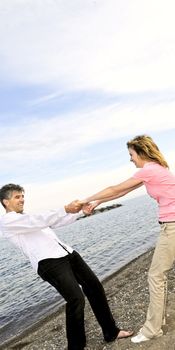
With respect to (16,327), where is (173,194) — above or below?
above

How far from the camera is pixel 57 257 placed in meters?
7.73

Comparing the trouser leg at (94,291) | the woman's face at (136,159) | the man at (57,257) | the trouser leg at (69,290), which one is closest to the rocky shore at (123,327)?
the trouser leg at (94,291)

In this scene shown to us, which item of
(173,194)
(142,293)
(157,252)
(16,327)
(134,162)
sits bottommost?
(16,327)

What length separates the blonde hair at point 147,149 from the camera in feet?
24.4

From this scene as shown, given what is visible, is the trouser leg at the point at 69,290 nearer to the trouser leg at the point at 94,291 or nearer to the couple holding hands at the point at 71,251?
the couple holding hands at the point at 71,251

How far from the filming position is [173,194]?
7.24 m

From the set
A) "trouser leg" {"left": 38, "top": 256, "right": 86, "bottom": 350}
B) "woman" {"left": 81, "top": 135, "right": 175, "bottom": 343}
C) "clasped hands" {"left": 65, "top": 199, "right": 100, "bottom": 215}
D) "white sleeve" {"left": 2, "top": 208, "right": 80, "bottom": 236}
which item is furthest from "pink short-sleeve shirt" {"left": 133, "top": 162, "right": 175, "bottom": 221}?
"trouser leg" {"left": 38, "top": 256, "right": 86, "bottom": 350}

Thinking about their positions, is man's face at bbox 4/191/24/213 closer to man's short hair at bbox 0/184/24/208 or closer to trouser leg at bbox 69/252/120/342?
man's short hair at bbox 0/184/24/208

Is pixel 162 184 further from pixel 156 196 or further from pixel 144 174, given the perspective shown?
pixel 144 174

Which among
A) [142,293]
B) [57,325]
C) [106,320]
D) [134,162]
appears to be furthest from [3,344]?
[134,162]

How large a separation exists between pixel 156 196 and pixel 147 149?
0.86m

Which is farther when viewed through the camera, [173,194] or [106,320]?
[106,320]

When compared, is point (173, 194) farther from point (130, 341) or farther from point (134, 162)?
point (130, 341)

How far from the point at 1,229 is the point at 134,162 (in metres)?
2.85
